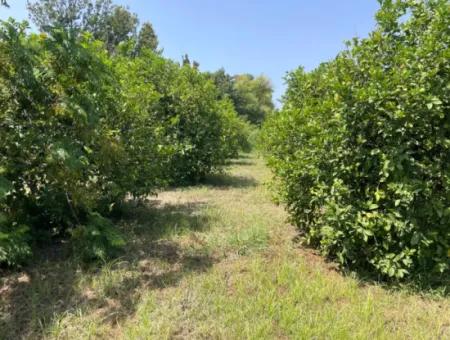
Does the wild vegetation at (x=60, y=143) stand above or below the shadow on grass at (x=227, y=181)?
above

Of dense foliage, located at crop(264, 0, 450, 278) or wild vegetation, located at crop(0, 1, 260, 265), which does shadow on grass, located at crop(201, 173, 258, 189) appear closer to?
wild vegetation, located at crop(0, 1, 260, 265)

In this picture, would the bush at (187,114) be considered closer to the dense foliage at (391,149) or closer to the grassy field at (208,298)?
the grassy field at (208,298)

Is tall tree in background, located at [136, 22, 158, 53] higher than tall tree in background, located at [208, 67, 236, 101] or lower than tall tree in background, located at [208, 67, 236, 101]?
higher

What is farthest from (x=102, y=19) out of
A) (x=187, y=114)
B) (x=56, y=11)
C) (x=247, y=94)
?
(x=187, y=114)

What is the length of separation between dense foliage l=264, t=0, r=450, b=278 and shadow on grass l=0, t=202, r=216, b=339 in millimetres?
1509

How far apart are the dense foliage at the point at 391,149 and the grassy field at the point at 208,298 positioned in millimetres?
391

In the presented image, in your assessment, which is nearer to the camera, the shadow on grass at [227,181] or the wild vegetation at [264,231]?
the wild vegetation at [264,231]

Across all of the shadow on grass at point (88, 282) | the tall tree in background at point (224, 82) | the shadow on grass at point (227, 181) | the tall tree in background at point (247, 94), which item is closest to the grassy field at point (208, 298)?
the shadow on grass at point (88, 282)

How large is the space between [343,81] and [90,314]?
302cm

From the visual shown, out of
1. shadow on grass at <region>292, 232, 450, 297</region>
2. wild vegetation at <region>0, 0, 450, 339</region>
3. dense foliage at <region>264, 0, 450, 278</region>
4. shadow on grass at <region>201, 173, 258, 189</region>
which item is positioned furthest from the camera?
shadow on grass at <region>201, 173, 258, 189</region>

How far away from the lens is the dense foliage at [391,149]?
289cm

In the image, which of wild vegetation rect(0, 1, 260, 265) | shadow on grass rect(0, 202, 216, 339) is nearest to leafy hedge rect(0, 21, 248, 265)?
wild vegetation rect(0, 1, 260, 265)

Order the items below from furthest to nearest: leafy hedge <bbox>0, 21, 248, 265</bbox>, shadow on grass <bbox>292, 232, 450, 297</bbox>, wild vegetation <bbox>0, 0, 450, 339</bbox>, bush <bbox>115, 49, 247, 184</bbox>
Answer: bush <bbox>115, 49, 247, 184</bbox>
leafy hedge <bbox>0, 21, 248, 265</bbox>
shadow on grass <bbox>292, 232, 450, 297</bbox>
wild vegetation <bbox>0, 0, 450, 339</bbox>

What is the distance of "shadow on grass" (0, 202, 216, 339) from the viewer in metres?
2.63
